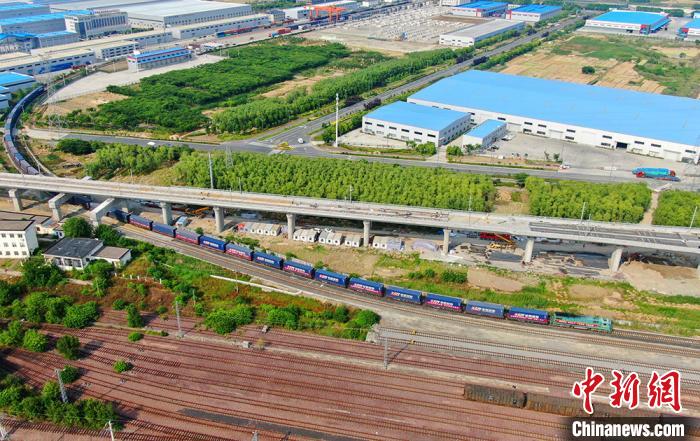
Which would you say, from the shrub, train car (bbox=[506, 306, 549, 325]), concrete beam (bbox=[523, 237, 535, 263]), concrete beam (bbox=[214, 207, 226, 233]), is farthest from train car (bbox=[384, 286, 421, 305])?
the shrub

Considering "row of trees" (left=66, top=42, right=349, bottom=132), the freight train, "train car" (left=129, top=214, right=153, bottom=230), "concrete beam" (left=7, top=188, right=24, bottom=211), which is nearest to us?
the freight train

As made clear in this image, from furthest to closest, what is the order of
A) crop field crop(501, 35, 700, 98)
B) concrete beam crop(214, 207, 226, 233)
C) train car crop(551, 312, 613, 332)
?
crop field crop(501, 35, 700, 98) → concrete beam crop(214, 207, 226, 233) → train car crop(551, 312, 613, 332)

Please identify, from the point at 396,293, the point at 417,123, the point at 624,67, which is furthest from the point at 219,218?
the point at 624,67

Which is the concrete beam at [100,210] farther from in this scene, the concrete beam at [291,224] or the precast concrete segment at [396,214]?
the concrete beam at [291,224]

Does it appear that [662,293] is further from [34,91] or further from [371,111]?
[34,91]

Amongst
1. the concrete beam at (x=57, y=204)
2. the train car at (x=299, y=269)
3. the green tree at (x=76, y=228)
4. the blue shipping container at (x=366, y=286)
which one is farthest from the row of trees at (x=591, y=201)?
the concrete beam at (x=57, y=204)

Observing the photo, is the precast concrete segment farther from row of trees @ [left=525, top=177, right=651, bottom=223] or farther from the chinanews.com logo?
the chinanews.com logo
